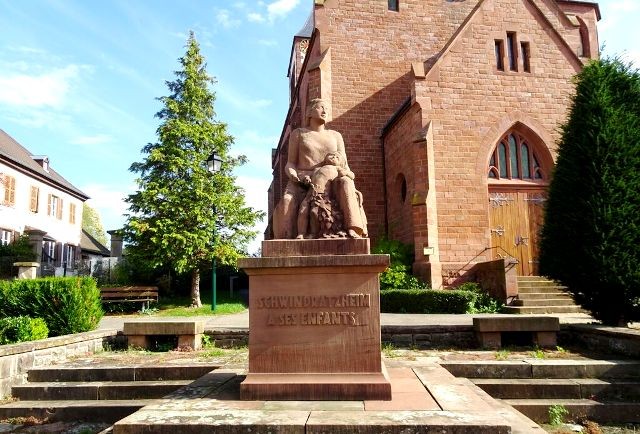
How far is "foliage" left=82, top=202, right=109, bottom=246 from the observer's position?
215 ft

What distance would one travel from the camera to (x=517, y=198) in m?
16.3

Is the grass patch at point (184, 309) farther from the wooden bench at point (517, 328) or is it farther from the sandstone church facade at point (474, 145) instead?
the wooden bench at point (517, 328)

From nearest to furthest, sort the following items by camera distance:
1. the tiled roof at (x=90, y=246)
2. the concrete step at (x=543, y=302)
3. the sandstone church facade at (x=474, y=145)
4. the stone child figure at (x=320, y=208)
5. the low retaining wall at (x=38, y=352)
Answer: the stone child figure at (x=320, y=208)
the low retaining wall at (x=38, y=352)
the concrete step at (x=543, y=302)
the sandstone church facade at (x=474, y=145)
the tiled roof at (x=90, y=246)

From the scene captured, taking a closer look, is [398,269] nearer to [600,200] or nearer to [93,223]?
[600,200]

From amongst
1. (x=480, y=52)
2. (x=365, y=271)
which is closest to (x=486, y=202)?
(x=480, y=52)

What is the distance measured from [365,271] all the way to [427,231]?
10.6 meters

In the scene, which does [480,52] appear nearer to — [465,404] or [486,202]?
[486,202]

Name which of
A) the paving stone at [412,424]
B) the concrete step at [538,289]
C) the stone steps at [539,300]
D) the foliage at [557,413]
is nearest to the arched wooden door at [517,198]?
the stone steps at [539,300]

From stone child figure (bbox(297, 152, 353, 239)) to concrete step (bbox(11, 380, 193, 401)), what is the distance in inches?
123

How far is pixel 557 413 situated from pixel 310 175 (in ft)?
13.2

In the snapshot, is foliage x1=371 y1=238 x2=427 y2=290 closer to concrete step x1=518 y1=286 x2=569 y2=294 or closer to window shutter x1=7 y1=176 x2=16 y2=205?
concrete step x1=518 y1=286 x2=569 y2=294

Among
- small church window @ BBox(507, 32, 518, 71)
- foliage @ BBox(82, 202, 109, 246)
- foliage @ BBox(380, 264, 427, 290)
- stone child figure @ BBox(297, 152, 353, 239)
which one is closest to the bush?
stone child figure @ BBox(297, 152, 353, 239)

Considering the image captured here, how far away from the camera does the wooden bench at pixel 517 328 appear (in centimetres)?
786

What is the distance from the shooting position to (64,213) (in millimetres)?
35812
